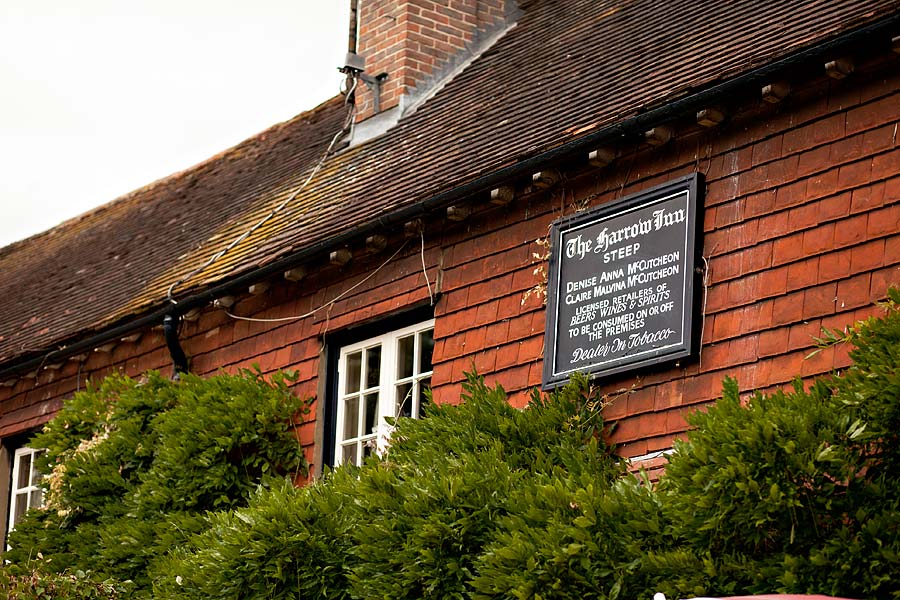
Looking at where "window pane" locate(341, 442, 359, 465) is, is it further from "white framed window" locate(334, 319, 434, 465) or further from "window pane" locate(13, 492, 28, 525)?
"window pane" locate(13, 492, 28, 525)

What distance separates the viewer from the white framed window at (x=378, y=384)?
10.5 m

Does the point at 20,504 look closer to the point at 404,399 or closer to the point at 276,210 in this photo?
the point at 276,210

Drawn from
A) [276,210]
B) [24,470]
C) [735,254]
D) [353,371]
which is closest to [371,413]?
[353,371]

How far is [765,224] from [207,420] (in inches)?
175

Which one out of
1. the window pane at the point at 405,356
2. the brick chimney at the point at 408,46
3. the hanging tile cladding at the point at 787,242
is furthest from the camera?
the brick chimney at the point at 408,46

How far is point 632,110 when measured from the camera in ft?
29.7

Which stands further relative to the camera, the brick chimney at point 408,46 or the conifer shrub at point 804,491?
the brick chimney at point 408,46

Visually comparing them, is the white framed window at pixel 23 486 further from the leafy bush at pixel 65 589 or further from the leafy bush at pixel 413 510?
the leafy bush at pixel 413 510

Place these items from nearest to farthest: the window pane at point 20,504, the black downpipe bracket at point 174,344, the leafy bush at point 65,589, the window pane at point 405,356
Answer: the leafy bush at point 65,589 → the window pane at point 405,356 → the black downpipe bracket at point 174,344 → the window pane at point 20,504

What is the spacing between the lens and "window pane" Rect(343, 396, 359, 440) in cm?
1089

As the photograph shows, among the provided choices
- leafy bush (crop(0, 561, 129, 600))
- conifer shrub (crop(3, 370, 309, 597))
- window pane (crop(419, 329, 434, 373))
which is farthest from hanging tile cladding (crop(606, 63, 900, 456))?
leafy bush (crop(0, 561, 129, 600))

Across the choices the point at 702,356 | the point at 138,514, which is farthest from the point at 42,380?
the point at 702,356

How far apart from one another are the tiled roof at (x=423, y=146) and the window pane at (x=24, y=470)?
3.47ft

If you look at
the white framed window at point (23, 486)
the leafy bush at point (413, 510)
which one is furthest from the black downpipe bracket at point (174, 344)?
the leafy bush at point (413, 510)
